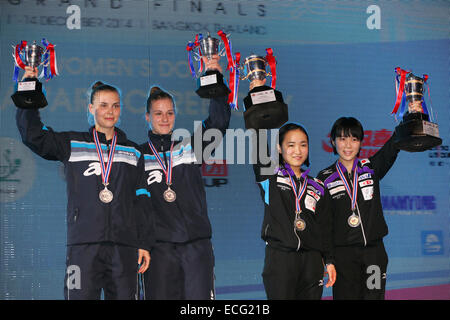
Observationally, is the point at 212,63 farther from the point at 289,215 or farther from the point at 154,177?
the point at 289,215

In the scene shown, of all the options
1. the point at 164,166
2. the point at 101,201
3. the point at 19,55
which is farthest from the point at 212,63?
the point at 19,55

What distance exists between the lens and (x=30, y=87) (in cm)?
338

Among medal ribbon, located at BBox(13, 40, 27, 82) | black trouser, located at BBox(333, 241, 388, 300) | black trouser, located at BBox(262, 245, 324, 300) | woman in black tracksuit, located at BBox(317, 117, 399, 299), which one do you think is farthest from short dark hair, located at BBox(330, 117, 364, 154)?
medal ribbon, located at BBox(13, 40, 27, 82)

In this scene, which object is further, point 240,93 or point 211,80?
point 240,93

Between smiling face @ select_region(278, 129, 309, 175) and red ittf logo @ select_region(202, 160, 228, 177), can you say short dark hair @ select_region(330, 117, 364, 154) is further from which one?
red ittf logo @ select_region(202, 160, 228, 177)

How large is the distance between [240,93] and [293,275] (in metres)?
1.94

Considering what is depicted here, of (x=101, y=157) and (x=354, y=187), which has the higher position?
(x=101, y=157)

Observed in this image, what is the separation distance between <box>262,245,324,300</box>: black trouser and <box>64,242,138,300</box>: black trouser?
89cm

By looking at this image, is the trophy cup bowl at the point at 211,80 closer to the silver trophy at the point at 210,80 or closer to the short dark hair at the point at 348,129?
the silver trophy at the point at 210,80

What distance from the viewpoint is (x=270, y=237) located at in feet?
11.5

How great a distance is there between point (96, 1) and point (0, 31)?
2.75 ft

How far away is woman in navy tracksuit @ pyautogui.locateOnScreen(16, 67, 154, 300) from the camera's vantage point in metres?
3.33

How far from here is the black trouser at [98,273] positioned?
3.29 meters
